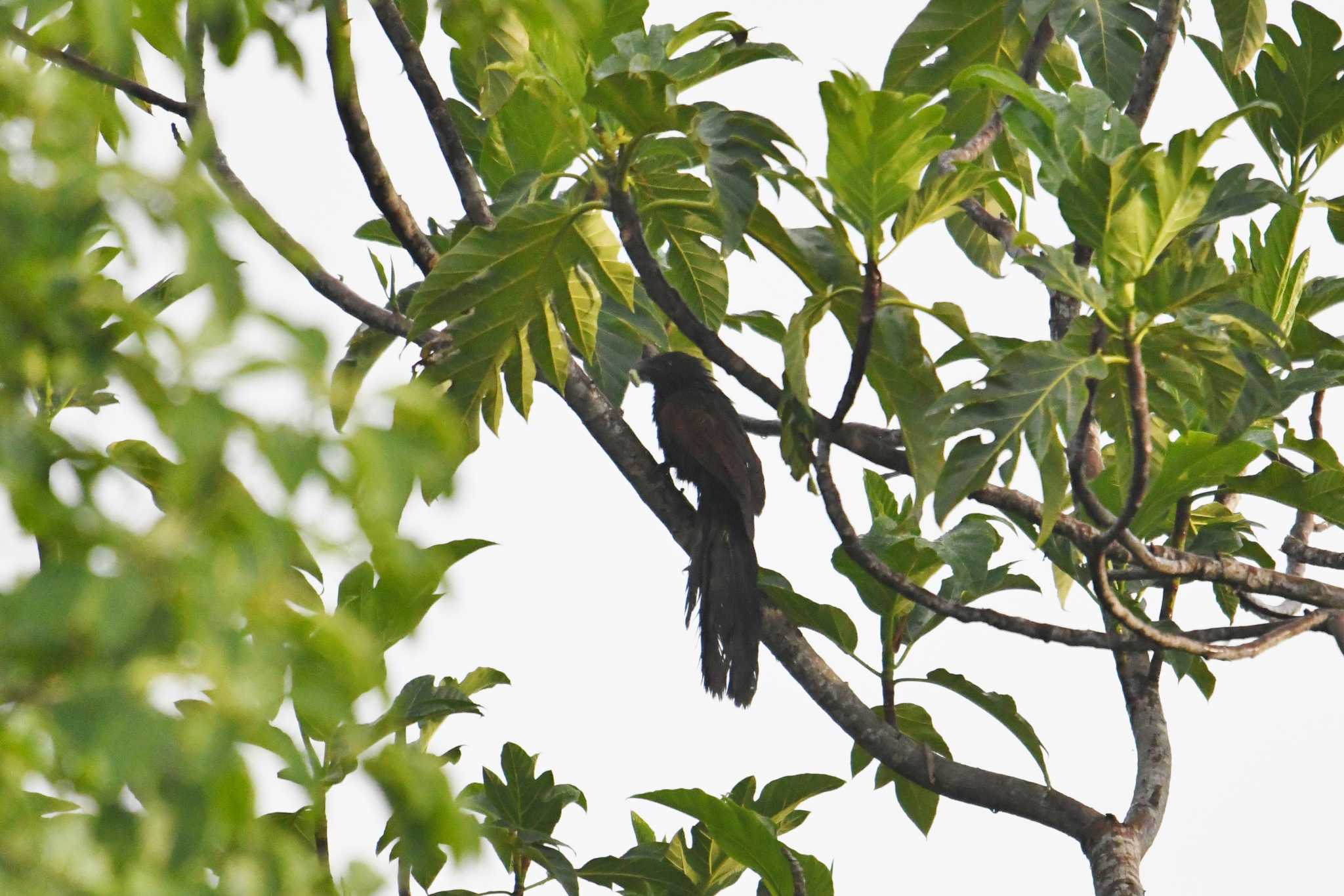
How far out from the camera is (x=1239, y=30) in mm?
3383

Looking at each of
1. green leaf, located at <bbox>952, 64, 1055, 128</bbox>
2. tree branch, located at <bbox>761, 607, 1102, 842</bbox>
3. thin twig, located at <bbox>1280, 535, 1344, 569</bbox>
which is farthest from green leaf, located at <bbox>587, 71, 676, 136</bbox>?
thin twig, located at <bbox>1280, 535, 1344, 569</bbox>

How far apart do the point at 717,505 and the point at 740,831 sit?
117 cm

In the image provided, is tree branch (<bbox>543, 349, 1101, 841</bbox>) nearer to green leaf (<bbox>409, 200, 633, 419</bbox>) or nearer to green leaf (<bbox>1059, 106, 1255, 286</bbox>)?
green leaf (<bbox>409, 200, 633, 419</bbox>)

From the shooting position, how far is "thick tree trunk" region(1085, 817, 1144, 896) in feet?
9.11

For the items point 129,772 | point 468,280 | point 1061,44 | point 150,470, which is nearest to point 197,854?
point 129,772

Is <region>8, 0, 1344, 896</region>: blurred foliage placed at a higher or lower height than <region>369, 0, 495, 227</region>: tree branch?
lower

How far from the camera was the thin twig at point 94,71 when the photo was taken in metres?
1.24

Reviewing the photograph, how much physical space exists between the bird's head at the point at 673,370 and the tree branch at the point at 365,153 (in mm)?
1391

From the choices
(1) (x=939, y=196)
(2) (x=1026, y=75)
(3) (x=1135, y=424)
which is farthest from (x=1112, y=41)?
(3) (x=1135, y=424)

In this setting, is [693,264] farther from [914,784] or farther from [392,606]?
[914,784]

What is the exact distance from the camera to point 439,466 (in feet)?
3.14

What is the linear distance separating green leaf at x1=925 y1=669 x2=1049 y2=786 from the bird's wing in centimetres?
77

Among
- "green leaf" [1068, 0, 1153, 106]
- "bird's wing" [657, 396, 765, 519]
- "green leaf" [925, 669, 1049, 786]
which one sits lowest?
"green leaf" [925, 669, 1049, 786]

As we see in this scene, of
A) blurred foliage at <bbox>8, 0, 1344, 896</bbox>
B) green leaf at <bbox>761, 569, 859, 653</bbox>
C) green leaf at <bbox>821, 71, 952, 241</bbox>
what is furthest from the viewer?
green leaf at <bbox>761, 569, 859, 653</bbox>
